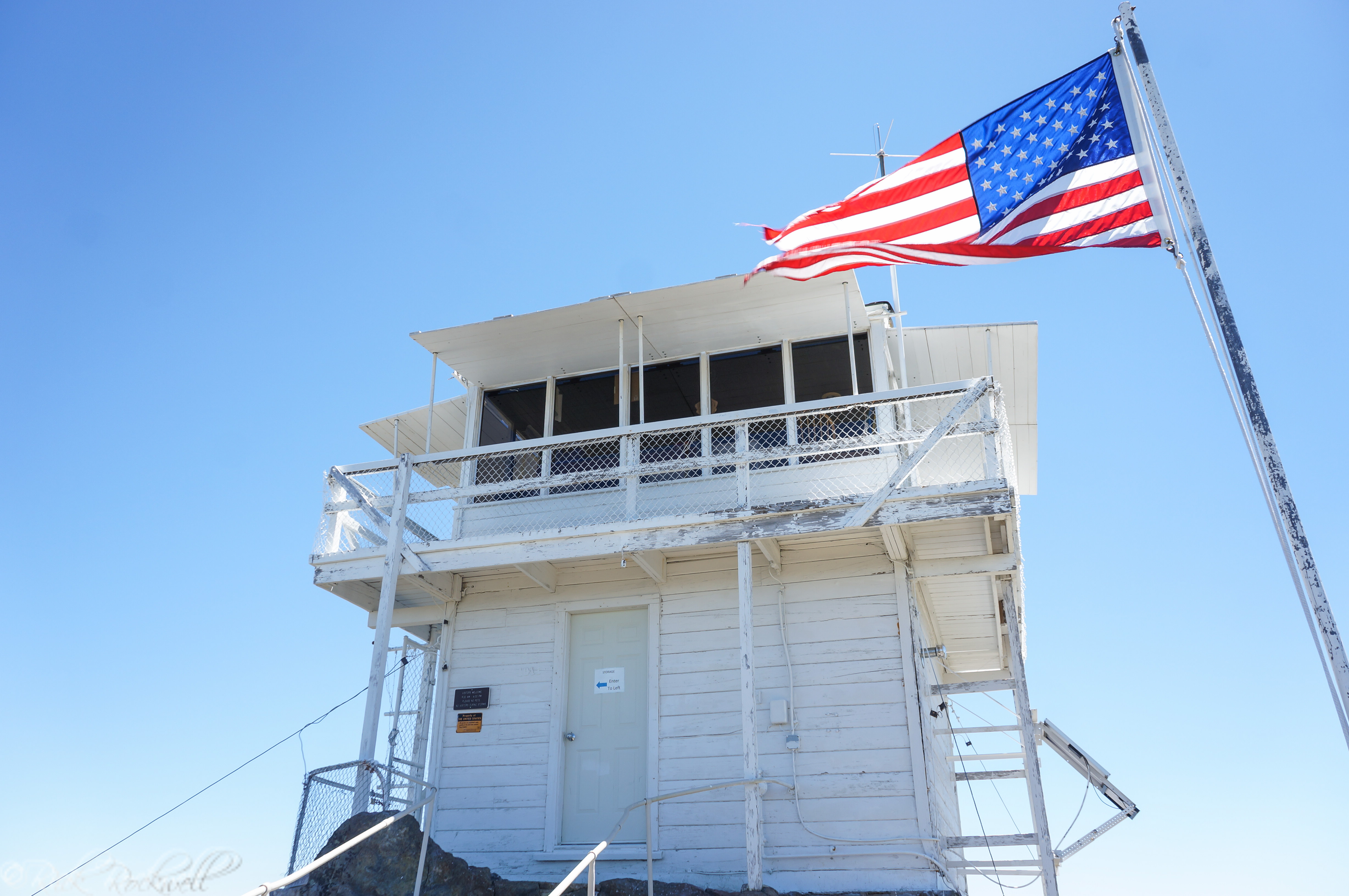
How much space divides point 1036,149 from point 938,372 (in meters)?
5.42

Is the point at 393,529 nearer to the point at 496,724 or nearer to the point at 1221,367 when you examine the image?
the point at 496,724

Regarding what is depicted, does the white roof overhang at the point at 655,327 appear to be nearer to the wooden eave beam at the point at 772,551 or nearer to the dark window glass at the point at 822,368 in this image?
the dark window glass at the point at 822,368

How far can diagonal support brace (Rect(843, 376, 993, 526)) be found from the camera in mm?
9625

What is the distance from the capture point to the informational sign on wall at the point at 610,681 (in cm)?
1125

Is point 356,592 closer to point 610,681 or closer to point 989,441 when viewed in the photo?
point 610,681

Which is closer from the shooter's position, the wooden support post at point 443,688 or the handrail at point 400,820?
the handrail at point 400,820

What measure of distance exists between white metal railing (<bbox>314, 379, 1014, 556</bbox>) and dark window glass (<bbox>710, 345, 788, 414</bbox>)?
1051mm

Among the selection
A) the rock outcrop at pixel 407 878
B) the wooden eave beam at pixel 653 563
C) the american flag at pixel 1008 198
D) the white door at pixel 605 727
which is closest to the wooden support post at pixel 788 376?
the wooden eave beam at pixel 653 563

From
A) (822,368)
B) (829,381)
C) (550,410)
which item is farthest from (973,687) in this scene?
(550,410)

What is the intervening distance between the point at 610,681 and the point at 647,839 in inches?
75.1

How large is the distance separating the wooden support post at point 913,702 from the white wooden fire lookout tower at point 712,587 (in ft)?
0.08

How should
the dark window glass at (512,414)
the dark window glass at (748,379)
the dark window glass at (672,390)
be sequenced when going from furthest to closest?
the dark window glass at (512,414) < the dark window glass at (672,390) < the dark window glass at (748,379)

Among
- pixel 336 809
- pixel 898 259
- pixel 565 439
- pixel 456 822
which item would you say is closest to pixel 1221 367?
pixel 898 259

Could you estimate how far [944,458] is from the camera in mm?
10977
